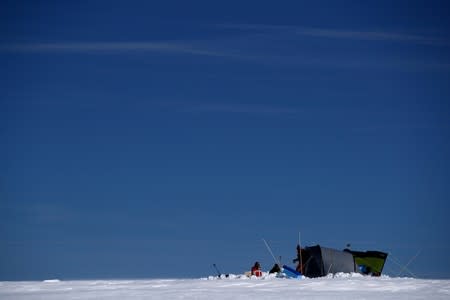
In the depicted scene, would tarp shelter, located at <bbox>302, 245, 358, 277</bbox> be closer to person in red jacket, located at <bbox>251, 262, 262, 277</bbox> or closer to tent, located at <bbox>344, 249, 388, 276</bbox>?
tent, located at <bbox>344, 249, 388, 276</bbox>

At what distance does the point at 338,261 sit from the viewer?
3167cm

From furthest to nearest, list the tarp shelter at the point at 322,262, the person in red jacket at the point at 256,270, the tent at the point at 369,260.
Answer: the tent at the point at 369,260 < the tarp shelter at the point at 322,262 < the person in red jacket at the point at 256,270

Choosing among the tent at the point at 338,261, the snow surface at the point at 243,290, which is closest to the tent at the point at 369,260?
the tent at the point at 338,261

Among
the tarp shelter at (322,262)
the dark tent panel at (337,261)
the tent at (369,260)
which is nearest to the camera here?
the tarp shelter at (322,262)

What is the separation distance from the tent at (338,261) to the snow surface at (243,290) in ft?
20.7

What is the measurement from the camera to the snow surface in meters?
19.7

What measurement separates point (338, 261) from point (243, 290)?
11.0 metres

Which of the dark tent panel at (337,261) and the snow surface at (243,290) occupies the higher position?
the dark tent panel at (337,261)

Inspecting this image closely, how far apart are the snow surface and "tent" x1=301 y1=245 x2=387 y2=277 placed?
6.31 metres

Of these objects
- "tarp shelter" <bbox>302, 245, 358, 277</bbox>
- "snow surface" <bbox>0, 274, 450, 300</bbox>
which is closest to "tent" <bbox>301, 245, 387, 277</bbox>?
"tarp shelter" <bbox>302, 245, 358, 277</bbox>

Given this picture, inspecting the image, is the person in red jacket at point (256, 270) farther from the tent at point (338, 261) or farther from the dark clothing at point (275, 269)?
the tent at point (338, 261)

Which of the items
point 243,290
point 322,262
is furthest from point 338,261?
point 243,290

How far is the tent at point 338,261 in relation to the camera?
1224 inches

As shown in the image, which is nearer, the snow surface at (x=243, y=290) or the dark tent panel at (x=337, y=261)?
the snow surface at (x=243, y=290)
